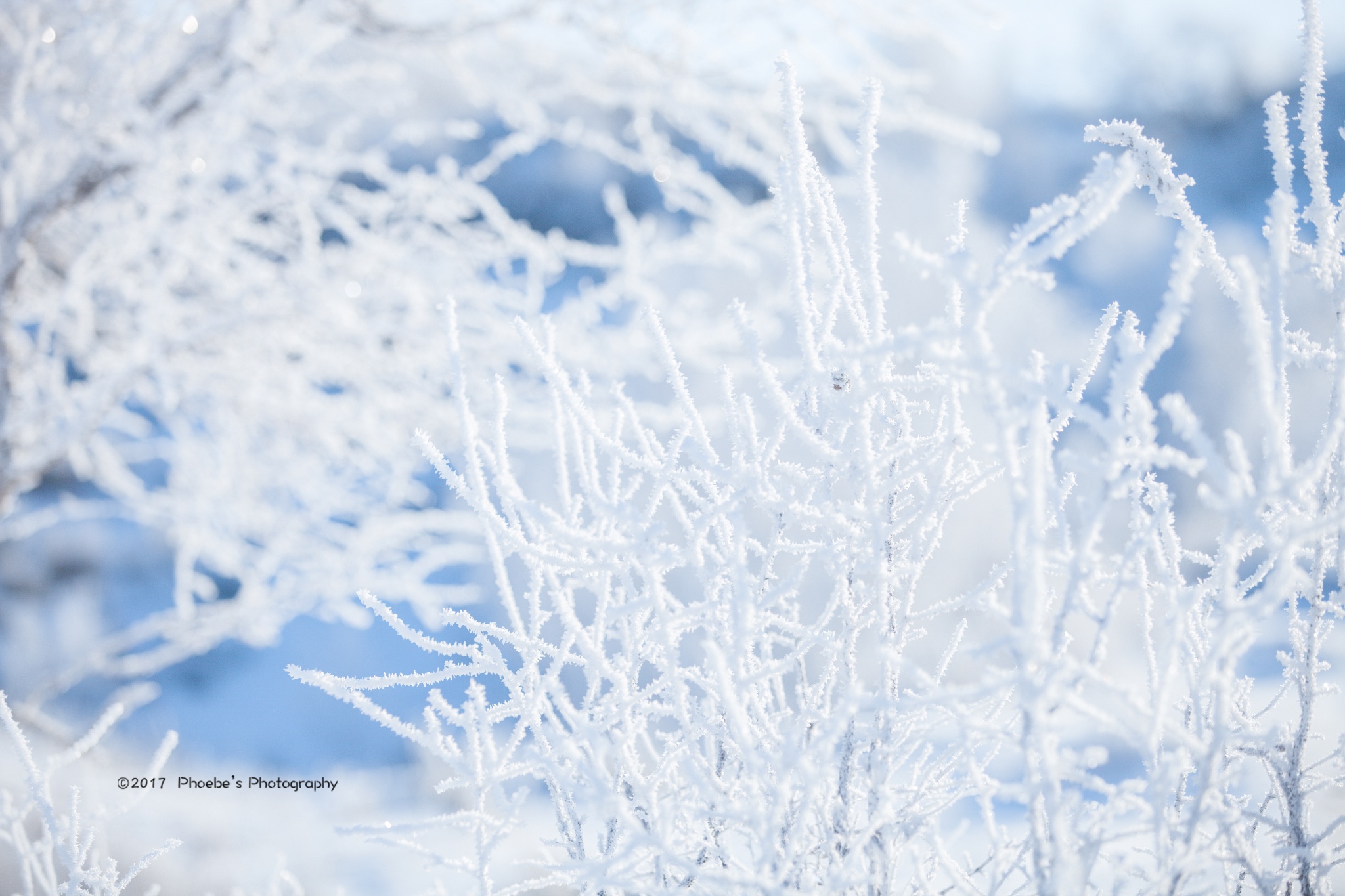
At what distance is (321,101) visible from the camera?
13.2ft

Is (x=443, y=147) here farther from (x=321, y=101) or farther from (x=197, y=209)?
(x=197, y=209)

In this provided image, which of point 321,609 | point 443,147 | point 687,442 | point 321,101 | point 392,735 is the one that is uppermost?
point 443,147

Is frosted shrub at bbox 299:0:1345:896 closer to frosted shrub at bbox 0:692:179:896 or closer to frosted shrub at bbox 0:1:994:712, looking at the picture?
frosted shrub at bbox 0:692:179:896

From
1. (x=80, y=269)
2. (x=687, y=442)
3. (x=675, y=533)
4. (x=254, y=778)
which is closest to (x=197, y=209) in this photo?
(x=80, y=269)

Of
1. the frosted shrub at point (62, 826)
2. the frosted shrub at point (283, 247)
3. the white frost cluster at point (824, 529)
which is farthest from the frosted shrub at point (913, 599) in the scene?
the frosted shrub at point (283, 247)

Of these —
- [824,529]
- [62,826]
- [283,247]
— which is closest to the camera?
[824,529]

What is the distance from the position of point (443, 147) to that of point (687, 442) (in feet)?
22.9

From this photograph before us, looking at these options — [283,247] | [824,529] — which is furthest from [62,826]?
[283,247]

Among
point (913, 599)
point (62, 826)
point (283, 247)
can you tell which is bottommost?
point (62, 826)

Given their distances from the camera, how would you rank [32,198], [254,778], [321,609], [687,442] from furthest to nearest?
[321,609] < [254,778] < [32,198] < [687,442]

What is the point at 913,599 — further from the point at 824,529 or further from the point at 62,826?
the point at 62,826

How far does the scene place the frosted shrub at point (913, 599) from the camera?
0.71 metres

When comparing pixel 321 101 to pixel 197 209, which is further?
pixel 321 101

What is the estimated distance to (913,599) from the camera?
0.97 m
